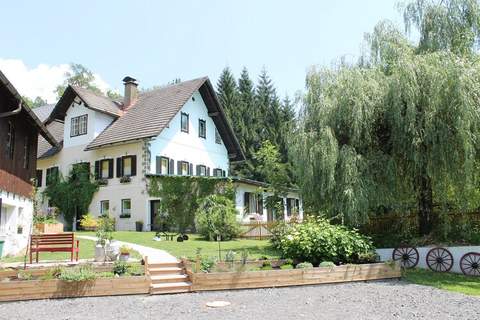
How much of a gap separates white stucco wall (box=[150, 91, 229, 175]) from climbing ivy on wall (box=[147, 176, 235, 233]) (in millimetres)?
1479

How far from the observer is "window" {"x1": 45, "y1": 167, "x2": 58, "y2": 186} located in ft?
103

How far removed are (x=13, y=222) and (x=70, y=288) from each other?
313 inches

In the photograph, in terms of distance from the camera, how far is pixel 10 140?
16.7m

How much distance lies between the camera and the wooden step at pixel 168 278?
36.9ft

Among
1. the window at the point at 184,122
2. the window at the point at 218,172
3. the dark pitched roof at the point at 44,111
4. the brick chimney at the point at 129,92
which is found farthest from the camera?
the dark pitched roof at the point at 44,111

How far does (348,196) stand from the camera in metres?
15.2

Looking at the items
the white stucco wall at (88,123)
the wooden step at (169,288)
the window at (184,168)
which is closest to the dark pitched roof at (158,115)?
the white stucco wall at (88,123)

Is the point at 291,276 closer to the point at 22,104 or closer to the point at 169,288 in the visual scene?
the point at 169,288

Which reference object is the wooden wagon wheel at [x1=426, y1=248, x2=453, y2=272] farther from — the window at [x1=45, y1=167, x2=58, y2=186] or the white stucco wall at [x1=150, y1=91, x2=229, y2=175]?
the window at [x1=45, y1=167, x2=58, y2=186]

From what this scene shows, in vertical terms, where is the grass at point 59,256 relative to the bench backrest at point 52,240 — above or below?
below

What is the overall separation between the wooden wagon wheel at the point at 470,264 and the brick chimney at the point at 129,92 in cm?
2533

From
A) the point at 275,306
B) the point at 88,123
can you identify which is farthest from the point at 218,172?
the point at 275,306

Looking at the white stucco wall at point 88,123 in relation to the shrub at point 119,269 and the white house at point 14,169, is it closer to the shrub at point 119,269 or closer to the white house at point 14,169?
the white house at point 14,169

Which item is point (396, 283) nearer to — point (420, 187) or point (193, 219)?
point (420, 187)
